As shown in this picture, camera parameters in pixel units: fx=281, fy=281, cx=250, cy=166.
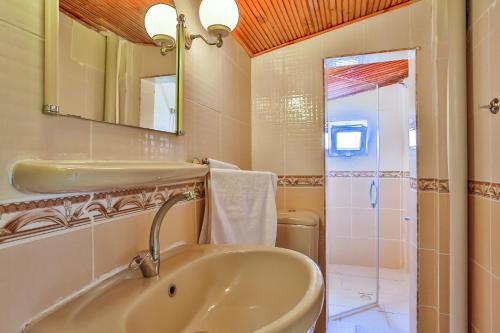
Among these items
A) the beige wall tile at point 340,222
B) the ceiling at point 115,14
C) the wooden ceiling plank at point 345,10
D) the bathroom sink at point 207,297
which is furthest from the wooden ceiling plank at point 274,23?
the beige wall tile at point 340,222

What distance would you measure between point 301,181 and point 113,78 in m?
1.33

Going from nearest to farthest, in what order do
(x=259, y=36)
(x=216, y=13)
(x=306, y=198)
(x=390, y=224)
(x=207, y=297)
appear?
(x=207, y=297), (x=216, y=13), (x=259, y=36), (x=306, y=198), (x=390, y=224)

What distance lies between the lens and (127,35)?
31.7 inches

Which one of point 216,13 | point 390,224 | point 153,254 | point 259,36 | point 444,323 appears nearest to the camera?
point 153,254

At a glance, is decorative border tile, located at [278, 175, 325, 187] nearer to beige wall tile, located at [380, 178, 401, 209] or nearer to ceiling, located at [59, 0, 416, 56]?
ceiling, located at [59, 0, 416, 56]

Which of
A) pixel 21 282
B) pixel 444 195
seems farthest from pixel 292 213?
pixel 21 282

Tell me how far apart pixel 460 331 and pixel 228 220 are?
1123mm

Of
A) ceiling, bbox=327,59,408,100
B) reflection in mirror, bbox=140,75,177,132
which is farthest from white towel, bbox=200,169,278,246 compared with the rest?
ceiling, bbox=327,59,408,100

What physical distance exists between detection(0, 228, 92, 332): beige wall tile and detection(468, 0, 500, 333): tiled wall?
1290 millimetres

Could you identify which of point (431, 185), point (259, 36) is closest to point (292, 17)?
point (259, 36)

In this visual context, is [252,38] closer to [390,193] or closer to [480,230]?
[480,230]

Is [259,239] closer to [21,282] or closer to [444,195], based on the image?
[21,282]

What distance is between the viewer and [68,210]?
59 cm

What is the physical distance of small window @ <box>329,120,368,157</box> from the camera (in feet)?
9.59
